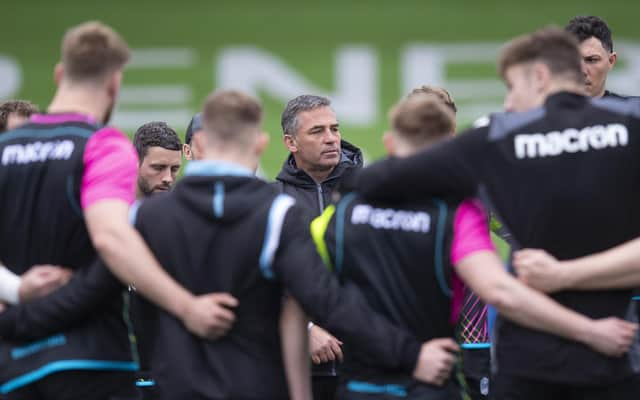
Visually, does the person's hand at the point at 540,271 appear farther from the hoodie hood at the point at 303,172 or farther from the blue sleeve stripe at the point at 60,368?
the hoodie hood at the point at 303,172

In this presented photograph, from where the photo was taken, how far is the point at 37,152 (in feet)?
12.5

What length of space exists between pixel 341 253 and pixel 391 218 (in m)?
0.21

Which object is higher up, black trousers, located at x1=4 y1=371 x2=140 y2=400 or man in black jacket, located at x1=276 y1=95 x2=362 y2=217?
man in black jacket, located at x1=276 y1=95 x2=362 y2=217

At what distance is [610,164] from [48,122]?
6.00 ft

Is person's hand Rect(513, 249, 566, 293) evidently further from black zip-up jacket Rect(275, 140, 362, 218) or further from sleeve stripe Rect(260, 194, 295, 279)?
black zip-up jacket Rect(275, 140, 362, 218)

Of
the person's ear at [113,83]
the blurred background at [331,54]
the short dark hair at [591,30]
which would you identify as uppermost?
the blurred background at [331,54]

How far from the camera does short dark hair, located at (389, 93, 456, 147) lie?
12.4 feet

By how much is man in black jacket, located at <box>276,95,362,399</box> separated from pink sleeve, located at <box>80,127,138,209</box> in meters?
1.66

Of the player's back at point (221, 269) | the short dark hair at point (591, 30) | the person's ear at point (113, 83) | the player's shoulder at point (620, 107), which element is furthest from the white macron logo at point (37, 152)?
the short dark hair at point (591, 30)

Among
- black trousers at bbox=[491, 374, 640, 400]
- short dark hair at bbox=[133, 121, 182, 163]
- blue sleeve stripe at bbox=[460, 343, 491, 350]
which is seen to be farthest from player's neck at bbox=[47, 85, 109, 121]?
blue sleeve stripe at bbox=[460, 343, 491, 350]

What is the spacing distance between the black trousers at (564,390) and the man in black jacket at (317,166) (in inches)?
65.4

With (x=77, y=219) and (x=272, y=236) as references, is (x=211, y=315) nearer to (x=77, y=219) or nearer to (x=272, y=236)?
(x=272, y=236)

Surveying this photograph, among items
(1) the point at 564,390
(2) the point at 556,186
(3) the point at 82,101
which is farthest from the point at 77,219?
(1) the point at 564,390

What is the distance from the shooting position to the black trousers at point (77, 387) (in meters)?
3.73
